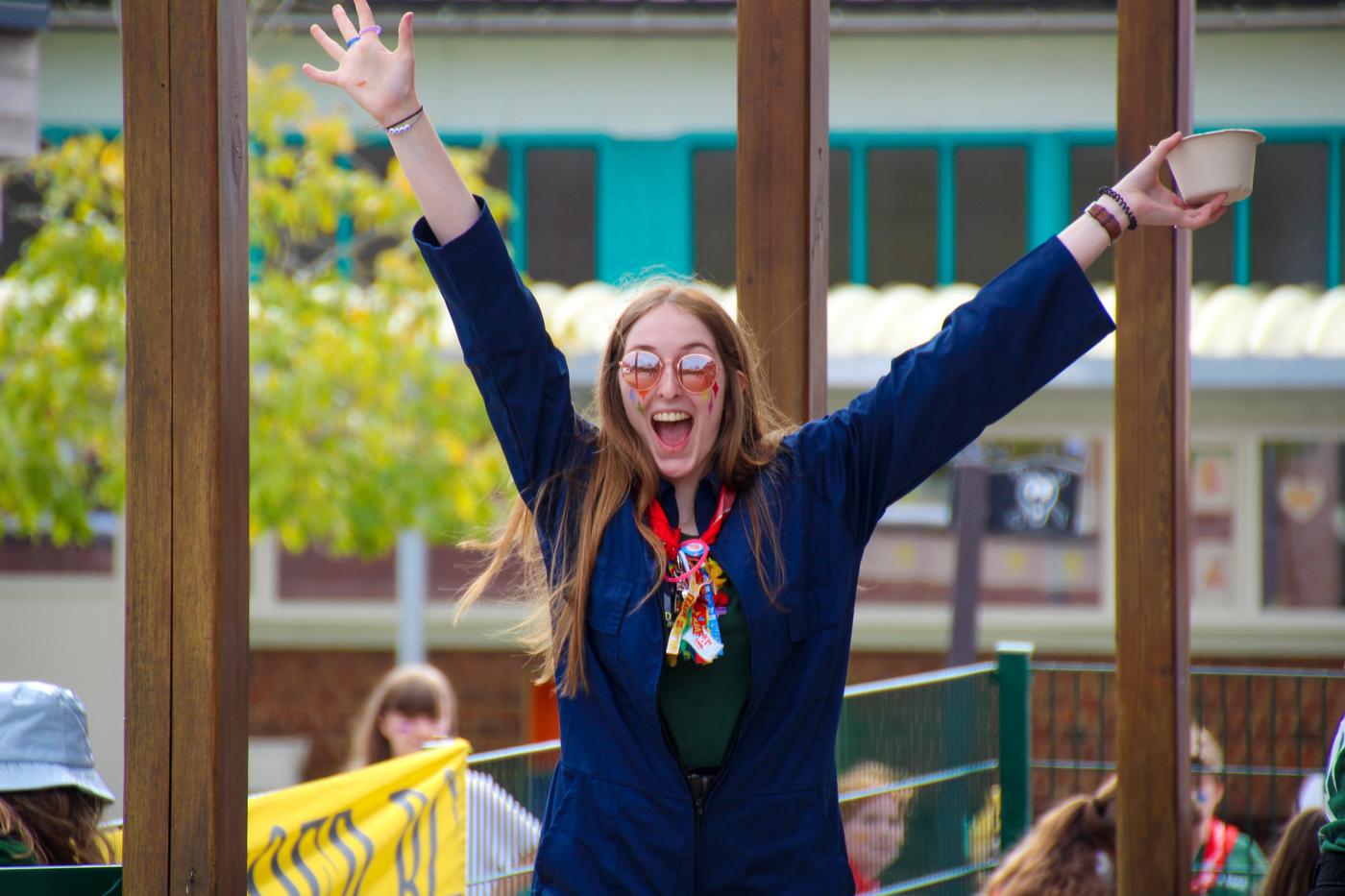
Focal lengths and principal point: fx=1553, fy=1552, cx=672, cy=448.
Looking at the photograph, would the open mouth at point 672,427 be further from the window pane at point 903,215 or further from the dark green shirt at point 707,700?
the window pane at point 903,215

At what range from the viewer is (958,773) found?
15.1 ft

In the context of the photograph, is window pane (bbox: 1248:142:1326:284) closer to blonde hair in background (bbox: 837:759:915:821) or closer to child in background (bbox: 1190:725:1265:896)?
child in background (bbox: 1190:725:1265:896)

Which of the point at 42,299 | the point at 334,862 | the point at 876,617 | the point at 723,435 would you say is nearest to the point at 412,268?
the point at 42,299

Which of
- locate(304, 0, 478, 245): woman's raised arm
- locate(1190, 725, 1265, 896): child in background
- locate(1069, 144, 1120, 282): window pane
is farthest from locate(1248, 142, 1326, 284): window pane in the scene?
locate(304, 0, 478, 245): woman's raised arm

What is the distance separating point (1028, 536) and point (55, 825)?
417 inches

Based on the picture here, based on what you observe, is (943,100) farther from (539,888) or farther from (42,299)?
(539,888)

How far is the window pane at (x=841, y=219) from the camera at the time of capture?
12.6 metres

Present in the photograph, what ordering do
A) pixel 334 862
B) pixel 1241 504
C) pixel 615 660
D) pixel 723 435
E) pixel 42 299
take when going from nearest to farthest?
pixel 615 660
pixel 723 435
pixel 334 862
pixel 42 299
pixel 1241 504

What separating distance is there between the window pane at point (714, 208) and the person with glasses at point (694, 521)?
10.2 metres

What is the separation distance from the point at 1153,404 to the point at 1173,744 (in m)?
0.69

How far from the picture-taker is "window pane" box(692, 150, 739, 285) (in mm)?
12609

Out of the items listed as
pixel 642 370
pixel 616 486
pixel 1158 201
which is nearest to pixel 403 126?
pixel 642 370

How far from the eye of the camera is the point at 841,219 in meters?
12.7

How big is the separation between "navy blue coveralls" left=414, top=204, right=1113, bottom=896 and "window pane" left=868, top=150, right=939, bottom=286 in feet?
34.4
